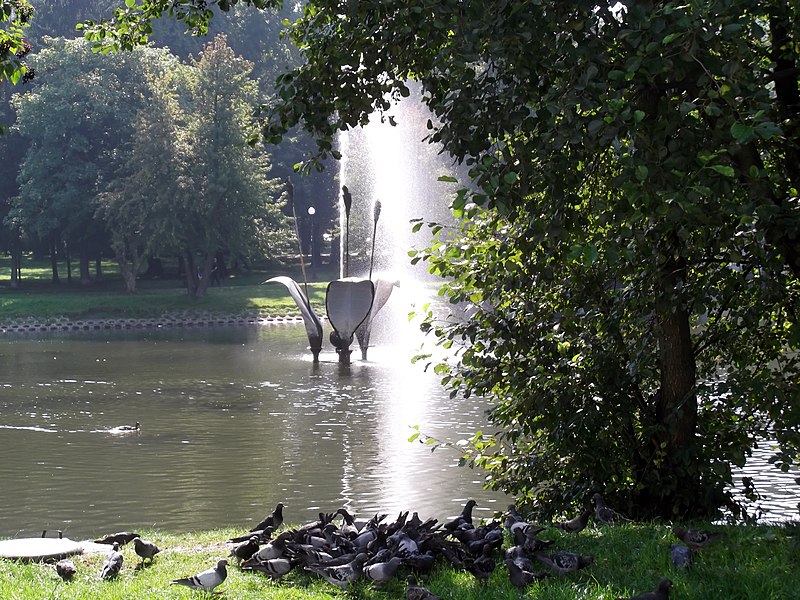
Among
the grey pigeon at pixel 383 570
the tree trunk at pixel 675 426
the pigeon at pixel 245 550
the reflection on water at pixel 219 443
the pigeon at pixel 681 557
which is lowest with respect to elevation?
the reflection on water at pixel 219 443

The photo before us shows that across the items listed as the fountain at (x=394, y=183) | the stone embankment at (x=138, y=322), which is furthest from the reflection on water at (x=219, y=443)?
the fountain at (x=394, y=183)

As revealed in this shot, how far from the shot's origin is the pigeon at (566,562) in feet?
21.1

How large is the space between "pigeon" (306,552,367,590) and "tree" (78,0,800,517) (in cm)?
221

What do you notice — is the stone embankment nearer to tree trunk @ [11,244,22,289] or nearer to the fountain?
the fountain

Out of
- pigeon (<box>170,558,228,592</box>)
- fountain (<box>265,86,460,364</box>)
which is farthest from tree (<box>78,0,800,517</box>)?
fountain (<box>265,86,460,364</box>)

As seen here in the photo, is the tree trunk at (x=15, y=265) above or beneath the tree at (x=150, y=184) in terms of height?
beneath

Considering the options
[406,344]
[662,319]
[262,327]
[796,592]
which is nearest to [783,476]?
[662,319]

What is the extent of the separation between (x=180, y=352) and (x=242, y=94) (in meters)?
22.2

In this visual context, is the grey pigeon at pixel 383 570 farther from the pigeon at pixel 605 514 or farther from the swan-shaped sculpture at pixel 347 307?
the swan-shaped sculpture at pixel 347 307

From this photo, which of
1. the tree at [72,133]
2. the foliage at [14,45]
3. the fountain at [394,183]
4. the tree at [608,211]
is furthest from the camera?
the fountain at [394,183]

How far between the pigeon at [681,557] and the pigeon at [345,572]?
1895 millimetres

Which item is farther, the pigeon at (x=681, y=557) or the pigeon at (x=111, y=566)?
the pigeon at (x=111, y=566)

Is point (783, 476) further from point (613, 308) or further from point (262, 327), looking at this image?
point (262, 327)

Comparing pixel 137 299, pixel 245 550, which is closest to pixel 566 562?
pixel 245 550
